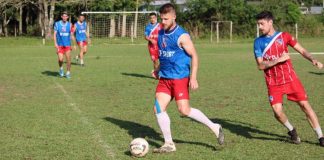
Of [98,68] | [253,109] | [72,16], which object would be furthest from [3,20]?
[253,109]

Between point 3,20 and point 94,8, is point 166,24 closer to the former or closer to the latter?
point 94,8

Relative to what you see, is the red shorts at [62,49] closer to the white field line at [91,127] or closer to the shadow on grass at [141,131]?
the white field line at [91,127]

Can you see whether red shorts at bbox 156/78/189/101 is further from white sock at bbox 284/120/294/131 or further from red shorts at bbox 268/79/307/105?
white sock at bbox 284/120/294/131

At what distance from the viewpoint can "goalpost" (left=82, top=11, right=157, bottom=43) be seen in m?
40.0

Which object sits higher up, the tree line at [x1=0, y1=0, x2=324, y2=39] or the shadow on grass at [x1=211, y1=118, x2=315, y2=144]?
the tree line at [x1=0, y1=0, x2=324, y2=39]

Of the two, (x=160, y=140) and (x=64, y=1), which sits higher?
(x=64, y=1)

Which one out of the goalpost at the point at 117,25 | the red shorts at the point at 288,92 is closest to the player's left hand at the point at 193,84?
the red shorts at the point at 288,92

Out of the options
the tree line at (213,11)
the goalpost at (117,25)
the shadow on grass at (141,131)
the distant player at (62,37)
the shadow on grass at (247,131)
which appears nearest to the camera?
the shadow on grass at (141,131)

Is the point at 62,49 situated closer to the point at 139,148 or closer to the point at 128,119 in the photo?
the point at 128,119

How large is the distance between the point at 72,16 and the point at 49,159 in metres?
45.9

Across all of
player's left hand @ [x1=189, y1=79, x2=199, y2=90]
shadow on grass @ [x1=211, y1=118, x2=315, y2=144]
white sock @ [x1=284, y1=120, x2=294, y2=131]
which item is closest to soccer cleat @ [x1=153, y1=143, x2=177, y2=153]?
player's left hand @ [x1=189, y1=79, x2=199, y2=90]

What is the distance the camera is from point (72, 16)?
51188 millimetres

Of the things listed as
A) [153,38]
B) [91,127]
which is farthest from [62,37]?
[91,127]

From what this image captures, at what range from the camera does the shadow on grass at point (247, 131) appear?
25.7 ft
